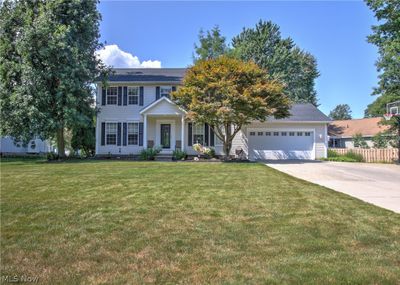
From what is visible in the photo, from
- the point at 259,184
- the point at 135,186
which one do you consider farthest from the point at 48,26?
the point at 259,184

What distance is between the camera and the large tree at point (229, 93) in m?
16.8

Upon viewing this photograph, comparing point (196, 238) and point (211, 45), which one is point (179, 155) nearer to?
point (196, 238)

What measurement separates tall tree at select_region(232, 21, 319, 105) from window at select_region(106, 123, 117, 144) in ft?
56.7

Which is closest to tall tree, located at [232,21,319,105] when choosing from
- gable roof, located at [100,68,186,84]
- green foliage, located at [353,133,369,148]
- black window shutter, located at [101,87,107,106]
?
green foliage, located at [353,133,369,148]

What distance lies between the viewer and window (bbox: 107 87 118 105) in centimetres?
2203

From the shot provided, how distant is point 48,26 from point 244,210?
55.3 feet

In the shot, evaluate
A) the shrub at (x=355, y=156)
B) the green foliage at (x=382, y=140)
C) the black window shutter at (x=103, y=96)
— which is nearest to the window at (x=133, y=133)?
the black window shutter at (x=103, y=96)

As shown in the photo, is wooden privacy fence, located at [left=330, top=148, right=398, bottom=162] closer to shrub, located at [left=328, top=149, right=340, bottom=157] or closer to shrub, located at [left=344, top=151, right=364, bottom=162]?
shrub, located at [left=344, top=151, right=364, bottom=162]

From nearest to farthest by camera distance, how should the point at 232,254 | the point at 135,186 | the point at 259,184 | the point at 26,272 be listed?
the point at 26,272 → the point at 232,254 → the point at 135,186 → the point at 259,184

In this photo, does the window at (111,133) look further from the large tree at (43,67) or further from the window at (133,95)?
the large tree at (43,67)

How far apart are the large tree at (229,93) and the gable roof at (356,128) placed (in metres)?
19.8

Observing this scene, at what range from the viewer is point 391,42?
1758 cm

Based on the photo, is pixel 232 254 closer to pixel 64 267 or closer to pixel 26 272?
pixel 64 267

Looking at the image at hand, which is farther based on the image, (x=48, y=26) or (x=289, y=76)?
(x=289, y=76)
